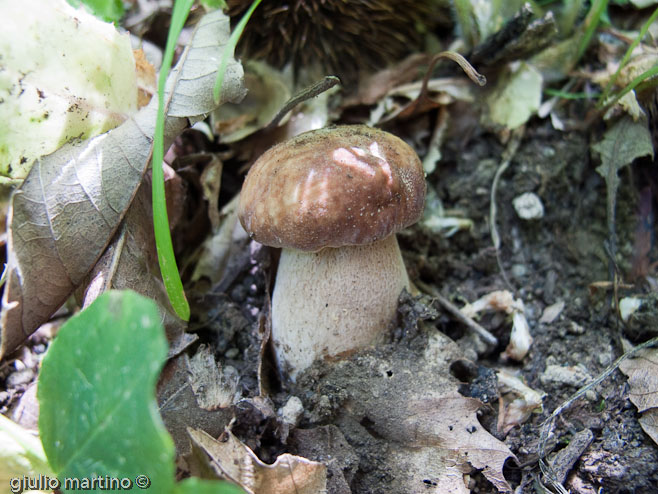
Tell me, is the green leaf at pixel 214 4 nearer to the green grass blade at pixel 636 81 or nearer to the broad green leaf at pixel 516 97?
the broad green leaf at pixel 516 97

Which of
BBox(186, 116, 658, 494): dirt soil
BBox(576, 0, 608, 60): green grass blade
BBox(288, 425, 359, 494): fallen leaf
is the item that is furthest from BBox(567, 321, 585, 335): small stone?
BBox(576, 0, 608, 60): green grass blade

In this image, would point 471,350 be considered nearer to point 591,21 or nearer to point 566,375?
point 566,375

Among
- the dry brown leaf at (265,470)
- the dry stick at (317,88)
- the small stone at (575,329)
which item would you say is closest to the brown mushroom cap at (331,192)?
the dry stick at (317,88)

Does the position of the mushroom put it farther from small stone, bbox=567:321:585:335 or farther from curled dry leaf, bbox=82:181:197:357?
small stone, bbox=567:321:585:335

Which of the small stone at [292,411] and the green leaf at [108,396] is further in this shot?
the small stone at [292,411]

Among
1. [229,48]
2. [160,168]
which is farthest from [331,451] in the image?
[229,48]

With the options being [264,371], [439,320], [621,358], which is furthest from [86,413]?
[621,358]

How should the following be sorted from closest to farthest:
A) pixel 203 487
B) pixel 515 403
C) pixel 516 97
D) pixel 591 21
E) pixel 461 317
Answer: pixel 203 487 < pixel 515 403 < pixel 461 317 < pixel 591 21 < pixel 516 97
